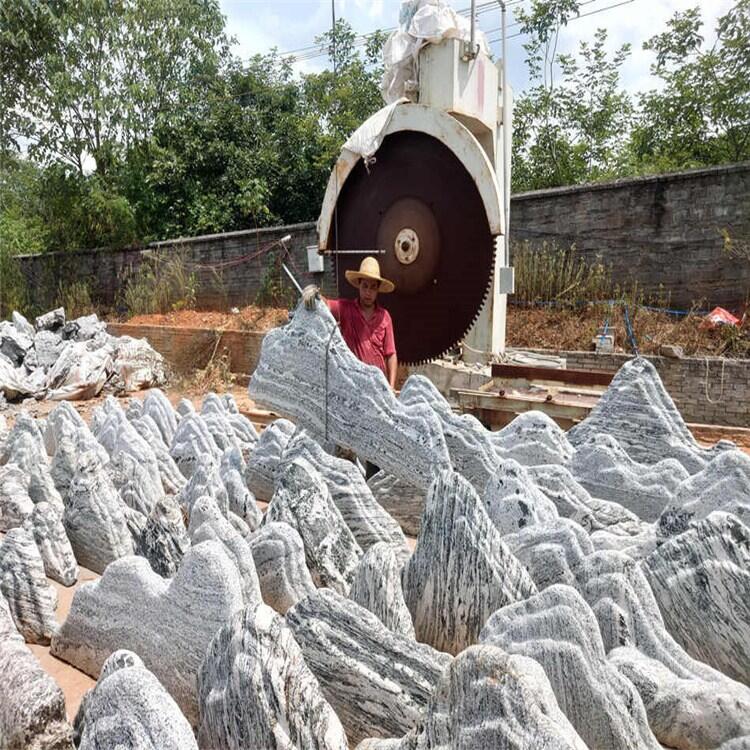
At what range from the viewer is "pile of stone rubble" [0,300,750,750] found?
111cm

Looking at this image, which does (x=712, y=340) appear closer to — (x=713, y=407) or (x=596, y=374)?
(x=713, y=407)

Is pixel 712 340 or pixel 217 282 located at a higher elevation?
pixel 217 282

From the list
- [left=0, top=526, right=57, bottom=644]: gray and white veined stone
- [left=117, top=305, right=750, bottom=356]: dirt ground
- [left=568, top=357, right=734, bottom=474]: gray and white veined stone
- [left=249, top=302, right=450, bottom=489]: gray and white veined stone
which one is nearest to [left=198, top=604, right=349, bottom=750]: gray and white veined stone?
[left=0, top=526, right=57, bottom=644]: gray and white veined stone

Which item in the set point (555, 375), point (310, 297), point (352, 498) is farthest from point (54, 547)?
point (555, 375)

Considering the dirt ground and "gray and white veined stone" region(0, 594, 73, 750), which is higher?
the dirt ground

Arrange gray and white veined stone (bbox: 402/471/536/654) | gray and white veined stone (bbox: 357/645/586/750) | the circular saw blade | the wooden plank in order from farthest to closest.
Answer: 1. the circular saw blade
2. the wooden plank
3. gray and white veined stone (bbox: 402/471/536/654)
4. gray and white veined stone (bbox: 357/645/586/750)

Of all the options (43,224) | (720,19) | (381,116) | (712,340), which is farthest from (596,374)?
(43,224)

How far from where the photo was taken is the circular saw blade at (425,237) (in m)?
5.16

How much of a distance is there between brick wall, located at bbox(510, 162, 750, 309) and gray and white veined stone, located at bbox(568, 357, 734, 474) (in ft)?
14.7

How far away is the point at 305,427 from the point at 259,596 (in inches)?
50.9

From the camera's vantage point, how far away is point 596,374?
14.6 feet

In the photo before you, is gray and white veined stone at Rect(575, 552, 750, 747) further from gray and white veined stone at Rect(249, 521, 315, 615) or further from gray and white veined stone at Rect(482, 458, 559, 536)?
gray and white veined stone at Rect(249, 521, 315, 615)

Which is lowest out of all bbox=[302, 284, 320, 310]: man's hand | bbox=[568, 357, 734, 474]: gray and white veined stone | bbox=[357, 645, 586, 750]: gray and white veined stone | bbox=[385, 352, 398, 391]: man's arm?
bbox=[357, 645, 586, 750]: gray and white veined stone

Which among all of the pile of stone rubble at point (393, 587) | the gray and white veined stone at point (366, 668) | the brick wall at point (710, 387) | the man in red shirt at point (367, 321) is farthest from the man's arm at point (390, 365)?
the brick wall at point (710, 387)
